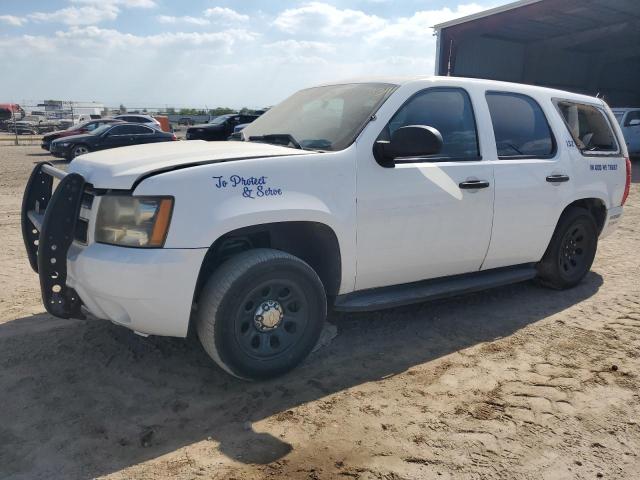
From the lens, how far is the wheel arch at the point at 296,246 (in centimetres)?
326

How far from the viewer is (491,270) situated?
450 centimetres

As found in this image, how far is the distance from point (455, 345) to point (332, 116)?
187 centimetres

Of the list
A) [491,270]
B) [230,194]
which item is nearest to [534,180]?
[491,270]

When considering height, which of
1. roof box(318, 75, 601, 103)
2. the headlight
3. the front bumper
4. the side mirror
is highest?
roof box(318, 75, 601, 103)

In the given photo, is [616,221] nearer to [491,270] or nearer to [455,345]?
[491,270]

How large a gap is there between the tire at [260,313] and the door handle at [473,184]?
1330mm

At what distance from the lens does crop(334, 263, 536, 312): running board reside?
359 centimetres

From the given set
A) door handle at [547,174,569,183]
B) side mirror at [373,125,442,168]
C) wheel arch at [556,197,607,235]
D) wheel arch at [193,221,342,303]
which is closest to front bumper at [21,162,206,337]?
wheel arch at [193,221,342,303]

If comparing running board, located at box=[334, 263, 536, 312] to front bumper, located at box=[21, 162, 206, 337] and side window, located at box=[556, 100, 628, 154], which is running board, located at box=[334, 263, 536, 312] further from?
side window, located at box=[556, 100, 628, 154]

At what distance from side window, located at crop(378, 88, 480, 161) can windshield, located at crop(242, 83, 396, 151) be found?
8.2 inches

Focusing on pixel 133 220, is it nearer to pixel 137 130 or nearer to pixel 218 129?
pixel 137 130

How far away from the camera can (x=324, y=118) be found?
384 centimetres

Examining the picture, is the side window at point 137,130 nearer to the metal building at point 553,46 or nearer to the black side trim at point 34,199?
the metal building at point 553,46

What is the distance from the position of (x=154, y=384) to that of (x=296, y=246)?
1227mm
